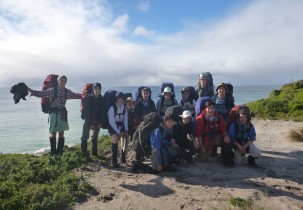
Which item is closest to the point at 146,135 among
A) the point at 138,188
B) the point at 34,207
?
the point at 138,188

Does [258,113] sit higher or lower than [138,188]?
higher

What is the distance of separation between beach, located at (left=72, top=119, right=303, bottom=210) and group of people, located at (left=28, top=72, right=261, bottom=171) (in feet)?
1.42

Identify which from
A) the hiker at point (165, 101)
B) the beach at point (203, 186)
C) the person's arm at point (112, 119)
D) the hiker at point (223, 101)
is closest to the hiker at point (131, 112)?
the hiker at point (165, 101)

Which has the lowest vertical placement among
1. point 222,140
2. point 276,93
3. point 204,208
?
point 204,208

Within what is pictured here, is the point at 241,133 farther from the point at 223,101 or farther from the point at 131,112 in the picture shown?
the point at 131,112

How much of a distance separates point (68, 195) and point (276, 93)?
2242 centimetres

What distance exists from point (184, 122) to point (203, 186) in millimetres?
2097

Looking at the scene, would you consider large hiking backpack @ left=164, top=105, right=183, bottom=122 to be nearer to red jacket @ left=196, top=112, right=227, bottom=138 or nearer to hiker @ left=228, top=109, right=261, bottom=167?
red jacket @ left=196, top=112, right=227, bottom=138

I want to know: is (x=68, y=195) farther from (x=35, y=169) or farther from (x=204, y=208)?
(x=204, y=208)

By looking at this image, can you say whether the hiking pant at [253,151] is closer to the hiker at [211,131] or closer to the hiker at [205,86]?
the hiker at [211,131]

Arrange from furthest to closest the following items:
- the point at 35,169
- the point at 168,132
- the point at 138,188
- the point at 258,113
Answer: the point at 258,113
the point at 168,132
the point at 35,169
the point at 138,188

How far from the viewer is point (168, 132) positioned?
26.0ft

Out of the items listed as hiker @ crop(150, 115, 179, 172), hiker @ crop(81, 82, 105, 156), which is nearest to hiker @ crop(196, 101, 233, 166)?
hiker @ crop(150, 115, 179, 172)

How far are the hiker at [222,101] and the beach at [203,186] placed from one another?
1367 mm
